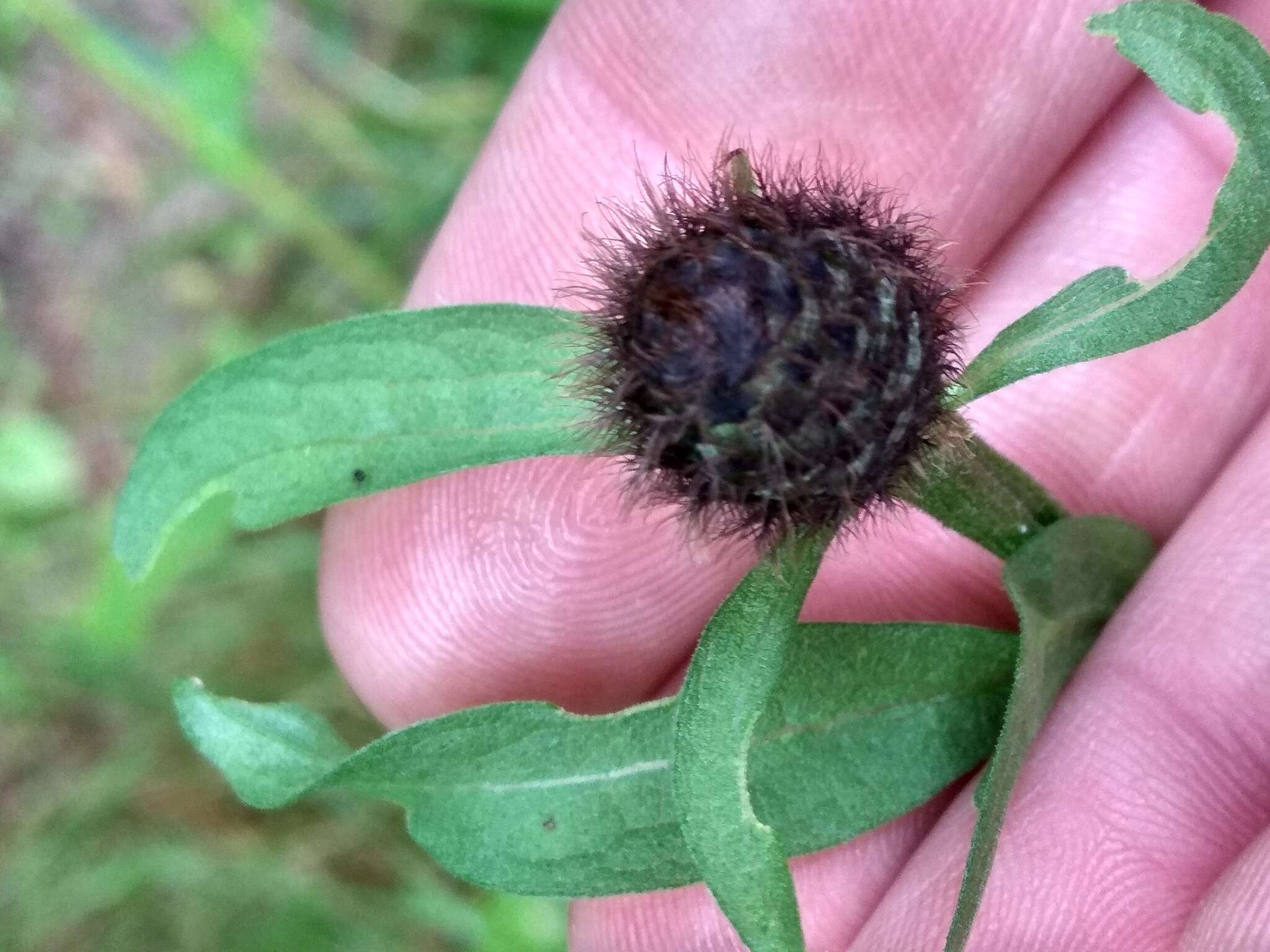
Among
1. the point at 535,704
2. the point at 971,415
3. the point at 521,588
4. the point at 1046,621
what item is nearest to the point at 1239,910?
the point at 1046,621

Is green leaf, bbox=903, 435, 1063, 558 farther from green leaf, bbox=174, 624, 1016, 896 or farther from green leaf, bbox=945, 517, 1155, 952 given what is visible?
green leaf, bbox=174, 624, 1016, 896

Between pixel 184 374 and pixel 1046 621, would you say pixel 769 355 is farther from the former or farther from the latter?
pixel 184 374

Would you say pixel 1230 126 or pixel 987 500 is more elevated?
pixel 1230 126

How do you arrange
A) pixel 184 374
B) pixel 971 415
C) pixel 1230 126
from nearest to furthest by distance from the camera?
pixel 1230 126 < pixel 971 415 < pixel 184 374

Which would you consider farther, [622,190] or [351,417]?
[622,190]

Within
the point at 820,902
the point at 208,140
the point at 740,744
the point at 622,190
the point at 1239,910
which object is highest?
the point at 622,190

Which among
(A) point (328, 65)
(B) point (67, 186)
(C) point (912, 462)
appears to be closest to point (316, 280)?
(A) point (328, 65)

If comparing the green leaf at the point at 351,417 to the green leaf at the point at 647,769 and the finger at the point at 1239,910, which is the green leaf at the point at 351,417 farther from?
the finger at the point at 1239,910

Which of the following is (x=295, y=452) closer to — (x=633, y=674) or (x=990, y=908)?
(x=633, y=674)
